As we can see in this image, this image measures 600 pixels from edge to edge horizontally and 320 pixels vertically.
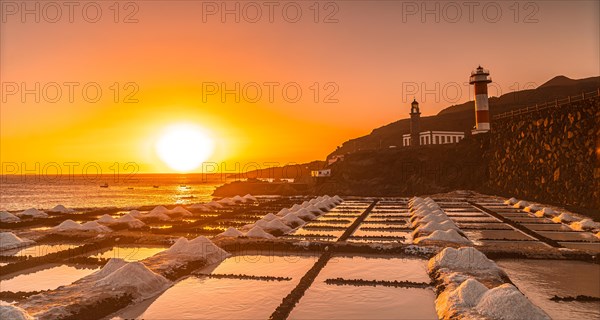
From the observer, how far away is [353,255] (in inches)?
483

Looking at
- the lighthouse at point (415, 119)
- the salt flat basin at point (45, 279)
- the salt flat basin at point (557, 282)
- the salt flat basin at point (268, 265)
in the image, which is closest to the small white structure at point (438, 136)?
the lighthouse at point (415, 119)

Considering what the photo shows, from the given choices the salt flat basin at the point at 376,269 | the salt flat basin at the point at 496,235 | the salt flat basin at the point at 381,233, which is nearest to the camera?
the salt flat basin at the point at 376,269

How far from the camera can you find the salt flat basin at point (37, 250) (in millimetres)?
12667

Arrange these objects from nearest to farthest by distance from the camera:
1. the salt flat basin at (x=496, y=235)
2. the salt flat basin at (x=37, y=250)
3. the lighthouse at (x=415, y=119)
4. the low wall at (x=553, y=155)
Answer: the salt flat basin at (x=37, y=250)
the salt flat basin at (x=496, y=235)
the low wall at (x=553, y=155)
the lighthouse at (x=415, y=119)

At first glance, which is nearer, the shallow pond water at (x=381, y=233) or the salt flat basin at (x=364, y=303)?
the salt flat basin at (x=364, y=303)

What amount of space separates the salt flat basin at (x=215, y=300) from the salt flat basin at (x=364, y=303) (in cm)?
60

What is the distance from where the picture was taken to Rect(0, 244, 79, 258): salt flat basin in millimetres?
12667

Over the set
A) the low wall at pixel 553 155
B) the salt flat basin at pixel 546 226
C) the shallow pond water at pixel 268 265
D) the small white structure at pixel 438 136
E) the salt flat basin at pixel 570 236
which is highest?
the small white structure at pixel 438 136

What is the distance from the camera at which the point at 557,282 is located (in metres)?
9.24

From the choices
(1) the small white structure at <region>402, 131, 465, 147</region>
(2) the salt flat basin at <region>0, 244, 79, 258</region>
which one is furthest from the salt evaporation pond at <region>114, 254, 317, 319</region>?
(1) the small white structure at <region>402, 131, 465, 147</region>

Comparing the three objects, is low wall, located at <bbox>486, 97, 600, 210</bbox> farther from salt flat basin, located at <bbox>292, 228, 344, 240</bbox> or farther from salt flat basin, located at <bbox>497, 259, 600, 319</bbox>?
salt flat basin, located at <bbox>292, 228, 344, 240</bbox>

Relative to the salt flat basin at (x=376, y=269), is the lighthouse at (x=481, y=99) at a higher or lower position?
higher

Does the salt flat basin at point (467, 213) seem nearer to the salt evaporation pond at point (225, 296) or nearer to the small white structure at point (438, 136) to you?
the salt evaporation pond at point (225, 296)

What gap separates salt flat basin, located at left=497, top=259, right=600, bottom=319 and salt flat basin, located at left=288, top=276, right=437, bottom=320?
6.73ft
